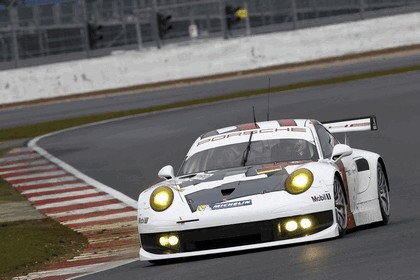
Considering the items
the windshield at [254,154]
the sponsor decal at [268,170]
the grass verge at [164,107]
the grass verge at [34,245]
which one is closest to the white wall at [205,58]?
the grass verge at [164,107]

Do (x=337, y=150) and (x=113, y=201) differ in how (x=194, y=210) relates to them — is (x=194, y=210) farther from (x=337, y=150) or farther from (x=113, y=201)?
(x=113, y=201)

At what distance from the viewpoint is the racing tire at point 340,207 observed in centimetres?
1086

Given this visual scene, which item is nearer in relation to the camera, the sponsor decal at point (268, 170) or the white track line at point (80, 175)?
the sponsor decal at point (268, 170)

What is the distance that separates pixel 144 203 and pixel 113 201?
5706 mm

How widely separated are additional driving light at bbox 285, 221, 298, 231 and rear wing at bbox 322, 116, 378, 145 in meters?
2.88

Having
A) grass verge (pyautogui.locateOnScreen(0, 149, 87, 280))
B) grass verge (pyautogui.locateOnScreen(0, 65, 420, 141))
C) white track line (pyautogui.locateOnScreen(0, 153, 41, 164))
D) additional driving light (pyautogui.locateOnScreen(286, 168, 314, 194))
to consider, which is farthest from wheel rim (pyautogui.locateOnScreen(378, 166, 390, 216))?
grass verge (pyautogui.locateOnScreen(0, 65, 420, 141))

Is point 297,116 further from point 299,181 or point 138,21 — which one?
point 138,21

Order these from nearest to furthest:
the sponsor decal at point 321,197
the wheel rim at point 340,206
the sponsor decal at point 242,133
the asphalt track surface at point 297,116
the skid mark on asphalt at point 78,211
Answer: the asphalt track surface at point 297,116
the sponsor decal at point 321,197
the wheel rim at point 340,206
the skid mark on asphalt at point 78,211
the sponsor decal at point 242,133

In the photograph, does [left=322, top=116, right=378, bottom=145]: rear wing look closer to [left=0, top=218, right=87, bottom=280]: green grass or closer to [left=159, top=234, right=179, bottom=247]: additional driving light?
[left=0, top=218, right=87, bottom=280]: green grass

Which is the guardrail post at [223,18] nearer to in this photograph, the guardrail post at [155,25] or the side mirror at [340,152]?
the guardrail post at [155,25]

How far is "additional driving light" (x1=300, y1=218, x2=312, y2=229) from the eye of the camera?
10578 mm

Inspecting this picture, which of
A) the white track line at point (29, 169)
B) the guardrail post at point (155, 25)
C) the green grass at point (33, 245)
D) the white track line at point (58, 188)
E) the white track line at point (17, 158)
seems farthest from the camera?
the guardrail post at point (155, 25)

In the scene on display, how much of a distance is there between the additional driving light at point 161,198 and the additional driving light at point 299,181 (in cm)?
95

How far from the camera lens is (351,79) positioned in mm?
32156
